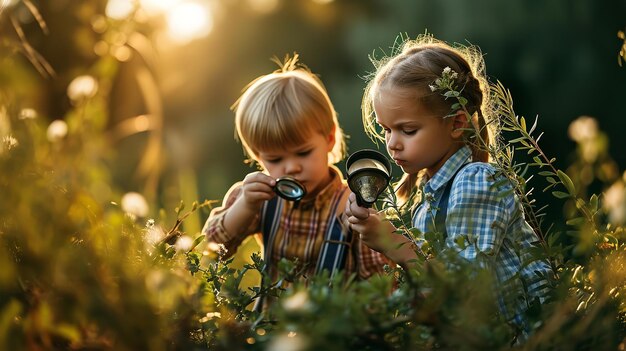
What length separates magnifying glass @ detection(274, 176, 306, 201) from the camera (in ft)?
10.2

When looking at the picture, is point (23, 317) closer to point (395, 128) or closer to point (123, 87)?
point (395, 128)

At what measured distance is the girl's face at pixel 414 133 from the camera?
2.67 m

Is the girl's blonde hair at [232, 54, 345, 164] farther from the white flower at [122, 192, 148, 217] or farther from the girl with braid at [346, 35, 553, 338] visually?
the white flower at [122, 192, 148, 217]

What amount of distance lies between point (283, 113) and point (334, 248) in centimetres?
58

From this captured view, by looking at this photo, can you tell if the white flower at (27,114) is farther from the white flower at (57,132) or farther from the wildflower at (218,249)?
the wildflower at (218,249)

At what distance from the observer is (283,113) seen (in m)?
3.32

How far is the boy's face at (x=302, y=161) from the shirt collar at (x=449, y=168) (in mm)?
725

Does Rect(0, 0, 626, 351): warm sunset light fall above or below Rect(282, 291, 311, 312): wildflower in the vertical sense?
above

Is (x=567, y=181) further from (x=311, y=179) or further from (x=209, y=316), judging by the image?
(x=311, y=179)

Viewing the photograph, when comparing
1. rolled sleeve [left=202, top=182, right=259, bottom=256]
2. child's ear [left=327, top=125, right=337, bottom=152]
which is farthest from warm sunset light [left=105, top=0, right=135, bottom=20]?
child's ear [left=327, top=125, right=337, bottom=152]

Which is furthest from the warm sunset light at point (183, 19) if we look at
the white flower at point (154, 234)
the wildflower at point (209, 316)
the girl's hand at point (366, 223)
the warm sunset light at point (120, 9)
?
the girl's hand at point (366, 223)

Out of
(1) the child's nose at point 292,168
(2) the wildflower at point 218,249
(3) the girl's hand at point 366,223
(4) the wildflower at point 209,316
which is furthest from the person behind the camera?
(1) the child's nose at point 292,168

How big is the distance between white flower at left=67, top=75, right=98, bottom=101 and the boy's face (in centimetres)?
199

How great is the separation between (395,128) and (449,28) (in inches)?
93.4
